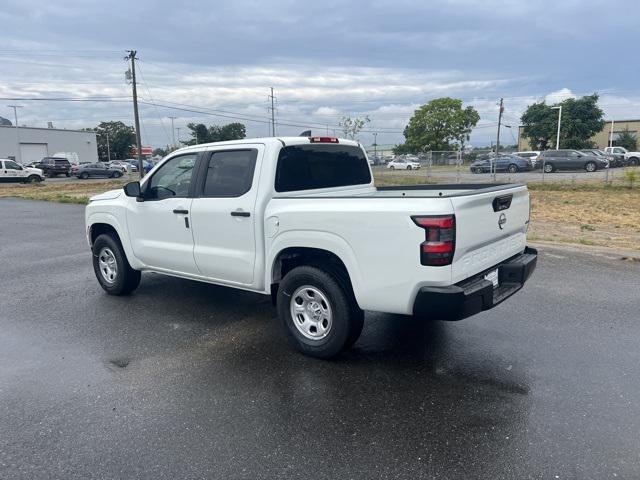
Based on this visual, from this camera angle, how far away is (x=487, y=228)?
394 centimetres

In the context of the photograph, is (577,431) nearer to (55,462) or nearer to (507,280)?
(507,280)

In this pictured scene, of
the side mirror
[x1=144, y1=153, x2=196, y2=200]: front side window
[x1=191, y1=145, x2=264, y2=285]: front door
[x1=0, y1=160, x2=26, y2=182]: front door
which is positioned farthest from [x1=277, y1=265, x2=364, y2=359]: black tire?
[x1=0, y1=160, x2=26, y2=182]: front door

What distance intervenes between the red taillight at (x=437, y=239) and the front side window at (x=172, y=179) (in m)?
2.77

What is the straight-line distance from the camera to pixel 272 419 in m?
3.38

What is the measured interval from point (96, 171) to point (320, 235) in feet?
148

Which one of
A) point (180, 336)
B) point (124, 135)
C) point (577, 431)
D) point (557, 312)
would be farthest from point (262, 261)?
point (124, 135)

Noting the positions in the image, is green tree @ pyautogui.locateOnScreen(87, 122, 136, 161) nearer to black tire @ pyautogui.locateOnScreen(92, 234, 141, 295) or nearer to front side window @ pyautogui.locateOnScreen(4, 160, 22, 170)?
front side window @ pyautogui.locateOnScreen(4, 160, 22, 170)

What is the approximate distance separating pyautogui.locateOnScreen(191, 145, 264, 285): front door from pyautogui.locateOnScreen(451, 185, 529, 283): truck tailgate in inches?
71.9

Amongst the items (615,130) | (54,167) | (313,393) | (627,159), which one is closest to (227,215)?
(313,393)

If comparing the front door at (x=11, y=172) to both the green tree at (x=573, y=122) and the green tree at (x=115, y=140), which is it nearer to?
the green tree at (x=573, y=122)

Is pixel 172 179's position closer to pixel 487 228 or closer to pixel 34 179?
pixel 487 228

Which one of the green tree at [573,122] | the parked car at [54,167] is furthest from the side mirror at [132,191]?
the green tree at [573,122]

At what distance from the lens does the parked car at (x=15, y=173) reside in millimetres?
35781

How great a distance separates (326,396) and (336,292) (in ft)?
2.68
